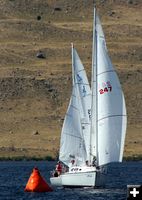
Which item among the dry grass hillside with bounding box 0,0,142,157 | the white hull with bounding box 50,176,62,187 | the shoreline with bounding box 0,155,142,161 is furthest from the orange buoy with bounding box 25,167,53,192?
the dry grass hillside with bounding box 0,0,142,157

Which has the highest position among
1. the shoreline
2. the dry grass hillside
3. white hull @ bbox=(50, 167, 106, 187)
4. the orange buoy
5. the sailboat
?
the dry grass hillside

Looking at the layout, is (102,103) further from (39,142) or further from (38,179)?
(39,142)

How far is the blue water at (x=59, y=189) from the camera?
273 feet

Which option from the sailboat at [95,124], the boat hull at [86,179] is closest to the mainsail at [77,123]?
the sailboat at [95,124]

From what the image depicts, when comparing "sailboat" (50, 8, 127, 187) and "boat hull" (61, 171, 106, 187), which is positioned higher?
"sailboat" (50, 8, 127, 187)

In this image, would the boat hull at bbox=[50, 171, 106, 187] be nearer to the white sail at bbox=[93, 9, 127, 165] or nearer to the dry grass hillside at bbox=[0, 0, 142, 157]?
the white sail at bbox=[93, 9, 127, 165]

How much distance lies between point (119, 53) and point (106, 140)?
9307cm

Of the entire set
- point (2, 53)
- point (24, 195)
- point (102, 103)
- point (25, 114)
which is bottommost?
point (24, 195)

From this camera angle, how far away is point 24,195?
280 ft

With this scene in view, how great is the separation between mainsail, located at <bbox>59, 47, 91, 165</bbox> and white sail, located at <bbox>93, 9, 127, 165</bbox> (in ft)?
10.5

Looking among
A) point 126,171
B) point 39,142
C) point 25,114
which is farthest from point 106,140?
point 25,114

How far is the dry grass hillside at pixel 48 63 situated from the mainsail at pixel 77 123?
49688 mm

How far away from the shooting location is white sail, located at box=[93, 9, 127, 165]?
86.6 m

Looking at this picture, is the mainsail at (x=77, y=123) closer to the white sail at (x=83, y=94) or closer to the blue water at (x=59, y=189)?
the white sail at (x=83, y=94)
